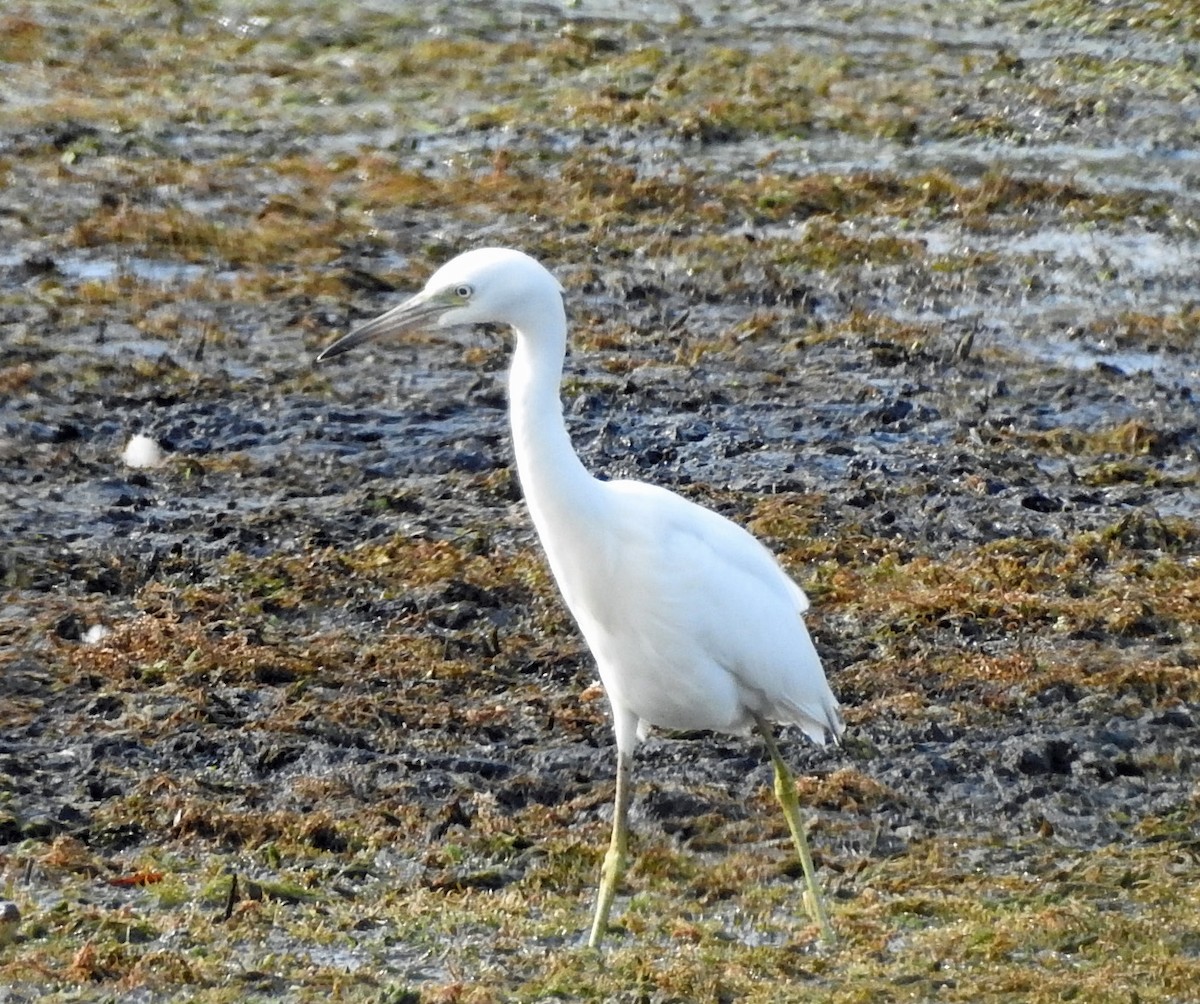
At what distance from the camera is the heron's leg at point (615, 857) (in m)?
6.24

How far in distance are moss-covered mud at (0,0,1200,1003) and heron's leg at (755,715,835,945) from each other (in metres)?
0.08

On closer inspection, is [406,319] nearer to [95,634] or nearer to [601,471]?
[95,634]

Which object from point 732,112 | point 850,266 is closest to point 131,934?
point 850,266

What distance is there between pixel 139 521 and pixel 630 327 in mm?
3710

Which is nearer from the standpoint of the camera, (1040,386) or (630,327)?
(1040,386)

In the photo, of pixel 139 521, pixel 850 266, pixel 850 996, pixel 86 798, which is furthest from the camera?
pixel 850 266

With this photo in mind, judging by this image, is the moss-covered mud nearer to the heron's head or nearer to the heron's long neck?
the heron's long neck

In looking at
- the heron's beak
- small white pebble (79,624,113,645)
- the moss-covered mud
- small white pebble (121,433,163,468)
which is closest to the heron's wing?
the moss-covered mud

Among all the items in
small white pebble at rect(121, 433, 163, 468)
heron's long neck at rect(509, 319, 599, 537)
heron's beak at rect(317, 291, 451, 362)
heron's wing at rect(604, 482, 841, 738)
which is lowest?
small white pebble at rect(121, 433, 163, 468)

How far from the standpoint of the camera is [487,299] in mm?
5957

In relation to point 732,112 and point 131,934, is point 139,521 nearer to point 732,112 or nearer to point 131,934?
point 131,934

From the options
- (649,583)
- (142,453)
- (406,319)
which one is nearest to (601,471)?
(142,453)

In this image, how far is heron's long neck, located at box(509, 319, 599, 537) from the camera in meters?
5.98

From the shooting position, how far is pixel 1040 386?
1164cm
